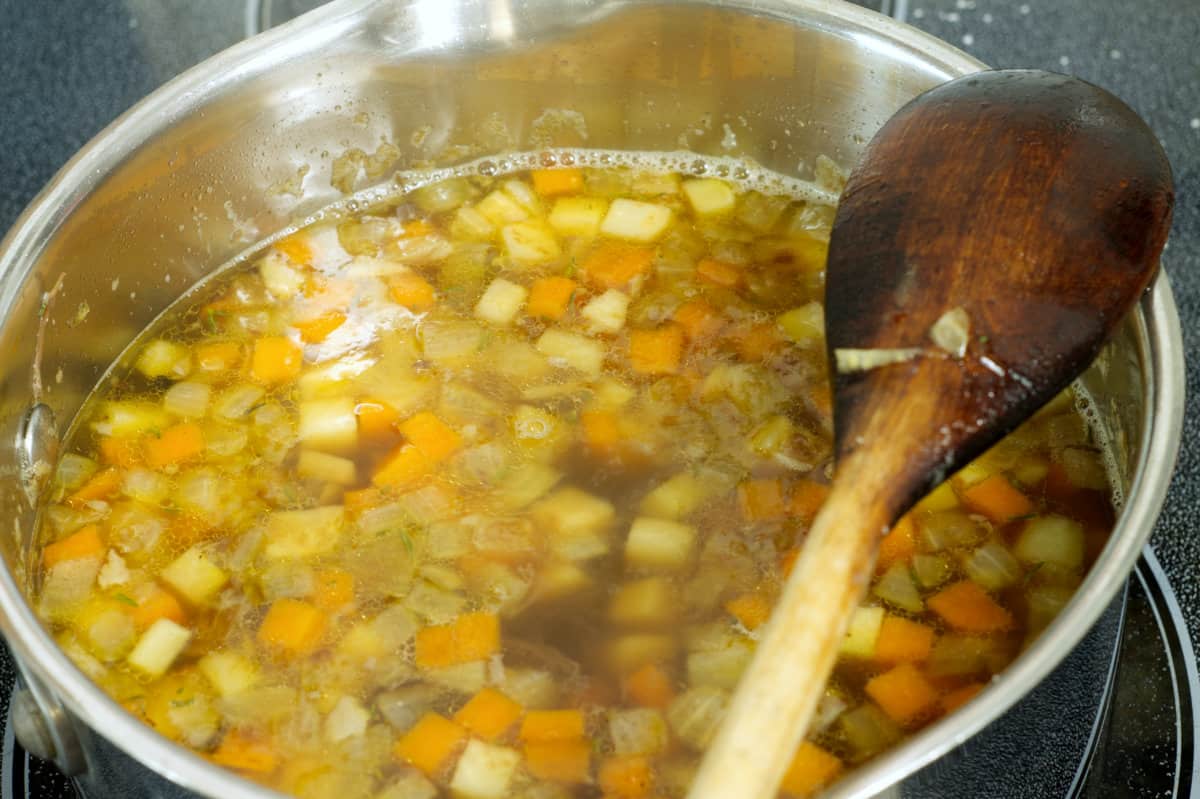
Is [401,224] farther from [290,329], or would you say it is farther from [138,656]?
[138,656]

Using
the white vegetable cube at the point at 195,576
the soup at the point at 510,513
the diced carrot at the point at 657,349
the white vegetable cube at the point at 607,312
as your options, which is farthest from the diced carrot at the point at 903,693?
the white vegetable cube at the point at 195,576

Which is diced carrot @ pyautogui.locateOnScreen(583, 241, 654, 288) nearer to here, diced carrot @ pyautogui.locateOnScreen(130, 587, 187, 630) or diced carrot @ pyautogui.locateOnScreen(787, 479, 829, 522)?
diced carrot @ pyautogui.locateOnScreen(787, 479, 829, 522)

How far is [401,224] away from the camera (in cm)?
180

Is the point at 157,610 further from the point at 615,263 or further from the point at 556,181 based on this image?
the point at 556,181

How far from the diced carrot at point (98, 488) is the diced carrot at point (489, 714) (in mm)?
554

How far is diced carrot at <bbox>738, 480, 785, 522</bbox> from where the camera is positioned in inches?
54.5

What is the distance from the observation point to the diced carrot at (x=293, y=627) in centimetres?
129

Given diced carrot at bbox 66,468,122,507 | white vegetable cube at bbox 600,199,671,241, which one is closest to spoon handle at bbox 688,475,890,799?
white vegetable cube at bbox 600,199,671,241

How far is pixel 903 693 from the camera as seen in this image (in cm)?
121

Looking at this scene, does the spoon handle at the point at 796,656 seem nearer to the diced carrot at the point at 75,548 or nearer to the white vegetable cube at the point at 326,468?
the white vegetable cube at the point at 326,468

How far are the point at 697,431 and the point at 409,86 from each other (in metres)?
0.68

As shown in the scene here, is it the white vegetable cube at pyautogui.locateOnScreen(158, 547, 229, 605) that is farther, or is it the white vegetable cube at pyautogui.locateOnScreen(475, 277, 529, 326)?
the white vegetable cube at pyautogui.locateOnScreen(475, 277, 529, 326)

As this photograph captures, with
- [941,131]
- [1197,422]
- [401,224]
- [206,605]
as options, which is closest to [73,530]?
[206,605]

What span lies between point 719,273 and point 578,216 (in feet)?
0.75
